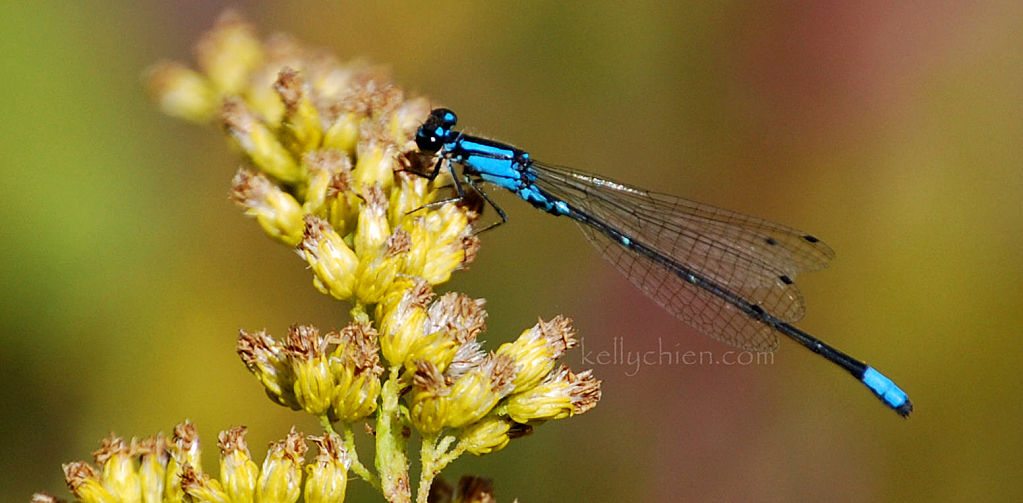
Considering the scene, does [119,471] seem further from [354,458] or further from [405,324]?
[405,324]

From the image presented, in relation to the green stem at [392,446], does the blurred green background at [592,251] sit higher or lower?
higher

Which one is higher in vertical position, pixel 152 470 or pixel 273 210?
pixel 273 210

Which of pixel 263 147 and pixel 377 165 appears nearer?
pixel 377 165

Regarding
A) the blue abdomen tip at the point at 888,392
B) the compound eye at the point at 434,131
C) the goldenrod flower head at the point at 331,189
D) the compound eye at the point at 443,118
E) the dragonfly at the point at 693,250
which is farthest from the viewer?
the dragonfly at the point at 693,250

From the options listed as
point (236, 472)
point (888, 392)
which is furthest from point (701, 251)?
point (236, 472)

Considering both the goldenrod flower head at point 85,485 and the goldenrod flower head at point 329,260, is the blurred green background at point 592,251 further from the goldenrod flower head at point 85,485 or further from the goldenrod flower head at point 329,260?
the goldenrod flower head at point 329,260

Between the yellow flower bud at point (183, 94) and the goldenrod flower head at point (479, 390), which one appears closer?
the goldenrod flower head at point (479, 390)

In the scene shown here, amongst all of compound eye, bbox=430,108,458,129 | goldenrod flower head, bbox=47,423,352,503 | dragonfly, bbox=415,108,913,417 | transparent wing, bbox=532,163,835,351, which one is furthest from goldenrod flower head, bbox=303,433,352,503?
transparent wing, bbox=532,163,835,351

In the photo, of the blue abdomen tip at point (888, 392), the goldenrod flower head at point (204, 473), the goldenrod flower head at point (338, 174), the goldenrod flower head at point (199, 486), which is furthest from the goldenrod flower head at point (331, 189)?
the blue abdomen tip at point (888, 392)
